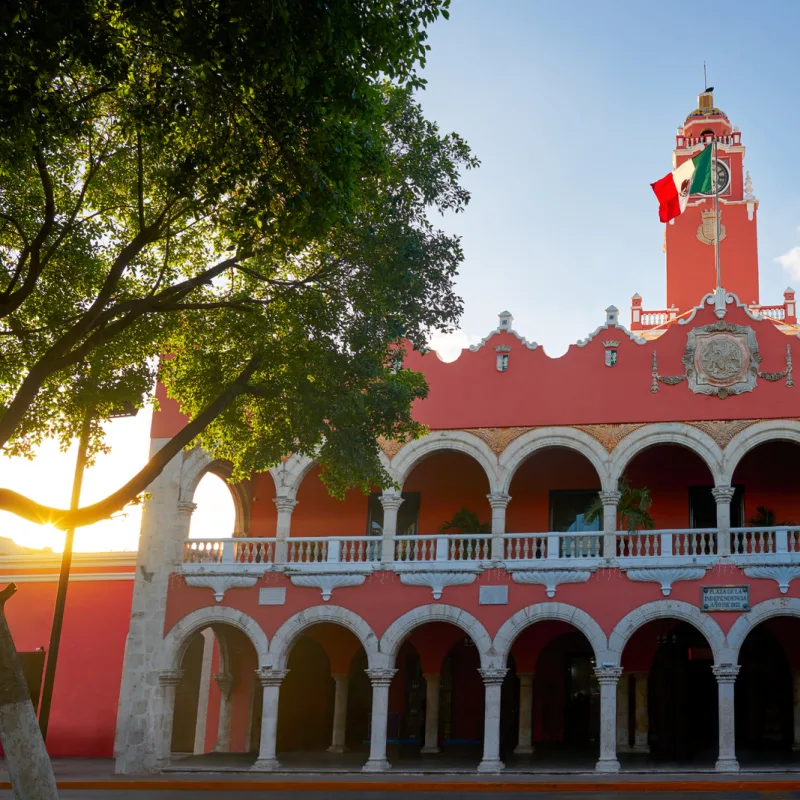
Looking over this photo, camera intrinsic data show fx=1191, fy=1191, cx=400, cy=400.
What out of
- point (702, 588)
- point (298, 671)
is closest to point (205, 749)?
point (298, 671)

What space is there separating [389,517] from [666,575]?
5.23m

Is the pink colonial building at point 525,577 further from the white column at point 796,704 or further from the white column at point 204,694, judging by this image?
the white column at point 204,694

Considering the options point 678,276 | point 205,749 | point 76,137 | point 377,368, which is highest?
point 678,276

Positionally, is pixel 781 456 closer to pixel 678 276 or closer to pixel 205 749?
pixel 678 276

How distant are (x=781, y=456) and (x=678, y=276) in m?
9.22

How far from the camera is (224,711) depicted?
1004 inches

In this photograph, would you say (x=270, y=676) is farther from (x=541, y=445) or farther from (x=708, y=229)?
(x=708, y=229)

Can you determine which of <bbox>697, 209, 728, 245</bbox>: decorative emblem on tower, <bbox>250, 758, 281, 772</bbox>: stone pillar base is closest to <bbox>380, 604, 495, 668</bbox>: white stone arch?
<bbox>250, 758, 281, 772</bbox>: stone pillar base

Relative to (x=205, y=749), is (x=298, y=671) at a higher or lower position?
higher

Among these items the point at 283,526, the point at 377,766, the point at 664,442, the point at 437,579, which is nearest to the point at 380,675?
the point at 377,766

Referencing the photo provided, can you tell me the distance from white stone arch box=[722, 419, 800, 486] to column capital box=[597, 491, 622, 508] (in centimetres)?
186

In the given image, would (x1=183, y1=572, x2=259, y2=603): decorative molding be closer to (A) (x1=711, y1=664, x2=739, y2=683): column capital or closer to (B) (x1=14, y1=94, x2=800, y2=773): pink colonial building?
(B) (x1=14, y1=94, x2=800, y2=773): pink colonial building

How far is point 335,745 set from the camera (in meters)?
24.4

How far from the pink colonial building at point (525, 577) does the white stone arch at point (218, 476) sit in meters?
0.06
